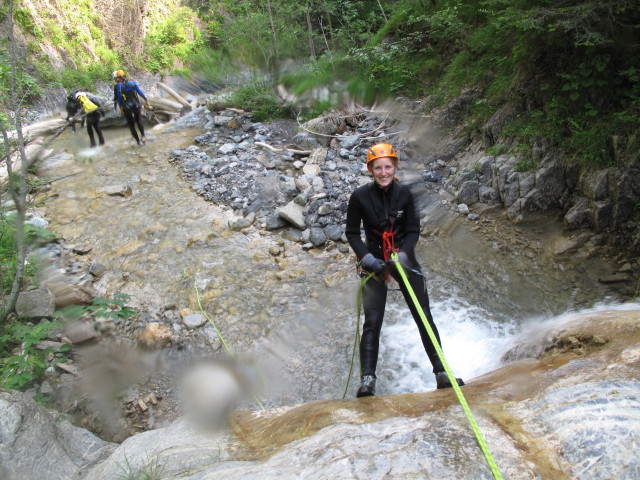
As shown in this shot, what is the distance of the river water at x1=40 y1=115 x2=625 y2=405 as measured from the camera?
4539mm

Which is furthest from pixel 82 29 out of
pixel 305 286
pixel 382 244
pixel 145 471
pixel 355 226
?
pixel 145 471

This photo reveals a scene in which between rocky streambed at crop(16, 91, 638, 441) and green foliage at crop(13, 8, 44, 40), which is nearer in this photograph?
rocky streambed at crop(16, 91, 638, 441)

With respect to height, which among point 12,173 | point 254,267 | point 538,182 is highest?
point 12,173

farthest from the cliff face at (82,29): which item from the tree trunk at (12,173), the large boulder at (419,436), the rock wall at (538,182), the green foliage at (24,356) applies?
the large boulder at (419,436)

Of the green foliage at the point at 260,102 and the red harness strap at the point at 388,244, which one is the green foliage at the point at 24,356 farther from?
the green foliage at the point at 260,102

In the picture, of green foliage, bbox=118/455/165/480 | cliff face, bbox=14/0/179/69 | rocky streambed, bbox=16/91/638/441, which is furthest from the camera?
cliff face, bbox=14/0/179/69

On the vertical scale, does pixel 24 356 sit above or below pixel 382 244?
below

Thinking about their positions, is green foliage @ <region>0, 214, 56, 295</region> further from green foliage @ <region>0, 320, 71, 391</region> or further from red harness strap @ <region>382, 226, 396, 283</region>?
red harness strap @ <region>382, 226, 396, 283</region>

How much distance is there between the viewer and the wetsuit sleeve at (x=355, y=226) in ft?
10.8

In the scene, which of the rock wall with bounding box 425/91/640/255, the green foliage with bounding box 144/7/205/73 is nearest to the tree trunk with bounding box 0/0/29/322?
the rock wall with bounding box 425/91/640/255

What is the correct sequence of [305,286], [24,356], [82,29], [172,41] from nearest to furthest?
[24,356] → [305,286] → [82,29] → [172,41]

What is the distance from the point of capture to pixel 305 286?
19.1 feet

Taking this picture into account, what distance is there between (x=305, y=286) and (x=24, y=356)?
339 centimetres

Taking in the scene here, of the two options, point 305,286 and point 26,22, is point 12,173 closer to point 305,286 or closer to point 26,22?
point 305,286
